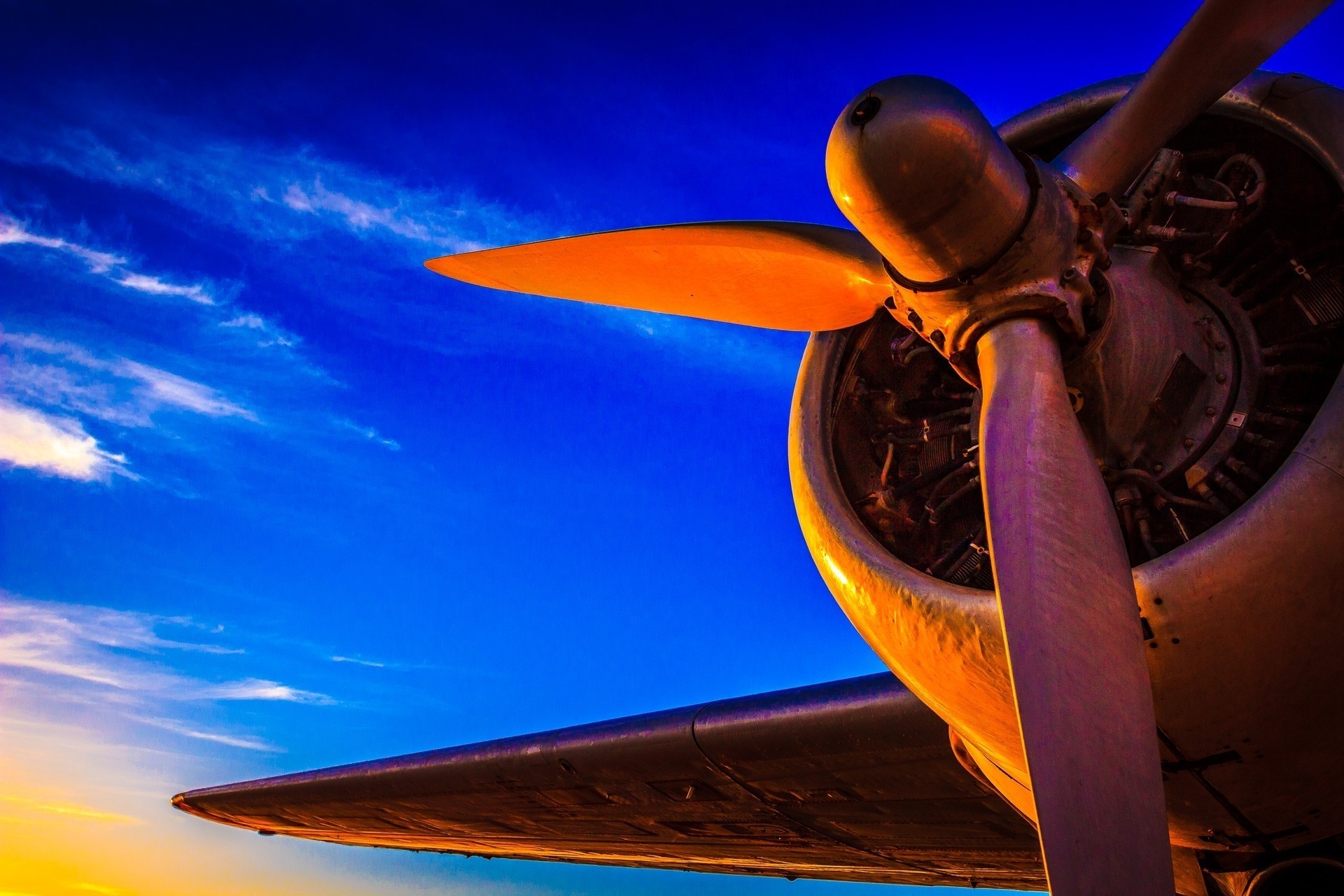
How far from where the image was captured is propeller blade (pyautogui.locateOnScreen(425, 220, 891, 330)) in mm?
4738

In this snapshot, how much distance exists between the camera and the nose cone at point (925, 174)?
3.38 m

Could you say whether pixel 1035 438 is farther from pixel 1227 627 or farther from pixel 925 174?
pixel 925 174

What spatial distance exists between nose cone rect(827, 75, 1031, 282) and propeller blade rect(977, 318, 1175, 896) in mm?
453

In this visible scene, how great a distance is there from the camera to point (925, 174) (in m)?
3.41

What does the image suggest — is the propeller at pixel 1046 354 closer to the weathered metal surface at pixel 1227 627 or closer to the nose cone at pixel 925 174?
the nose cone at pixel 925 174

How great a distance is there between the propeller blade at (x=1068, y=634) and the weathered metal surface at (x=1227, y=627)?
1.22 feet

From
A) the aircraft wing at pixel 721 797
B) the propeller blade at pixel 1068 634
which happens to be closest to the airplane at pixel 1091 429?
the propeller blade at pixel 1068 634

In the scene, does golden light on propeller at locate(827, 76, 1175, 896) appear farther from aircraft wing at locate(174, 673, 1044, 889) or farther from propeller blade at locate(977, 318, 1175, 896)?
aircraft wing at locate(174, 673, 1044, 889)

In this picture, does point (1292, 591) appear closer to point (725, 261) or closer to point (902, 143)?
point (902, 143)

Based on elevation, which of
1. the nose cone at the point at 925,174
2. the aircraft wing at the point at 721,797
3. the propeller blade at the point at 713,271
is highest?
the propeller blade at the point at 713,271

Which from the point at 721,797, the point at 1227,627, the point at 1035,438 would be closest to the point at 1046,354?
the point at 1035,438

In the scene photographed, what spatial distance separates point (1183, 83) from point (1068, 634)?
2362 millimetres

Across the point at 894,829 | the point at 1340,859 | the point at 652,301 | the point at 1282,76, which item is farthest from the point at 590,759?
the point at 1282,76

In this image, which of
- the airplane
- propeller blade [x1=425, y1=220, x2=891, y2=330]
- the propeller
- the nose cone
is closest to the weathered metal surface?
the airplane
